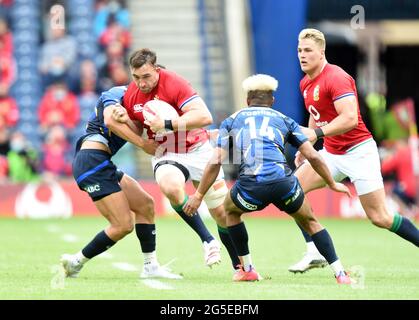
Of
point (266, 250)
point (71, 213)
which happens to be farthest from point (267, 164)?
point (71, 213)

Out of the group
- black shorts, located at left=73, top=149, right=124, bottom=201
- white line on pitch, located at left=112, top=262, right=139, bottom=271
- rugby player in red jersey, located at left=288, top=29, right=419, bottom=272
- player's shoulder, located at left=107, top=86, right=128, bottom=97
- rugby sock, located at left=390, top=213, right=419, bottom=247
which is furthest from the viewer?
white line on pitch, located at left=112, top=262, right=139, bottom=271

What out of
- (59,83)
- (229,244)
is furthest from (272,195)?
(59,83)

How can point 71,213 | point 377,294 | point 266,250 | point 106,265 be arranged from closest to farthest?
point 377,294
point 106,265
point 266,250
point 71,213

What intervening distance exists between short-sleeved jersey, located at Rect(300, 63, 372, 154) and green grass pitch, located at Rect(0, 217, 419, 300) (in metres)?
1.27

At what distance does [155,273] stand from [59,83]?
12.7 meters

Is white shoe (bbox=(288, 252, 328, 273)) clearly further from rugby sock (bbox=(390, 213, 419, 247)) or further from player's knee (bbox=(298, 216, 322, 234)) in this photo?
player's knee (bbox=(298, 216, 322, 234))

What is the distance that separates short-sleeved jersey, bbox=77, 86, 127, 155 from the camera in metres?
9.69

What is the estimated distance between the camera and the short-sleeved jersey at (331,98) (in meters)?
10.0

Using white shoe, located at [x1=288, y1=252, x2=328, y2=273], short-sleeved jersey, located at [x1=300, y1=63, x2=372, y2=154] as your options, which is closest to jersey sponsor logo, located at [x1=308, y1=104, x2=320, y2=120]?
short-sleeved jersey, located at [x1=300, y1=63, x2=372, y2=154]

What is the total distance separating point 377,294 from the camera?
27.0 feet

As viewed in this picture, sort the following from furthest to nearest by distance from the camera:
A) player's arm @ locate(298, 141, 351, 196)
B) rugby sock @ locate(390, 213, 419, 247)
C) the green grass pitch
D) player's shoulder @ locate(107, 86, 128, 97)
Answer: rugby sock @ locate(390, 213, 419, 247), player's shoulder @ locate(107, 86, 128, 97), player's arm @ locate(298, 141, 351, 196), the green grass pitch

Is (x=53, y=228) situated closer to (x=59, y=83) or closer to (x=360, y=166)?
(x=59, y=83)

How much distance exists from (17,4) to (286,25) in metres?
6.20
